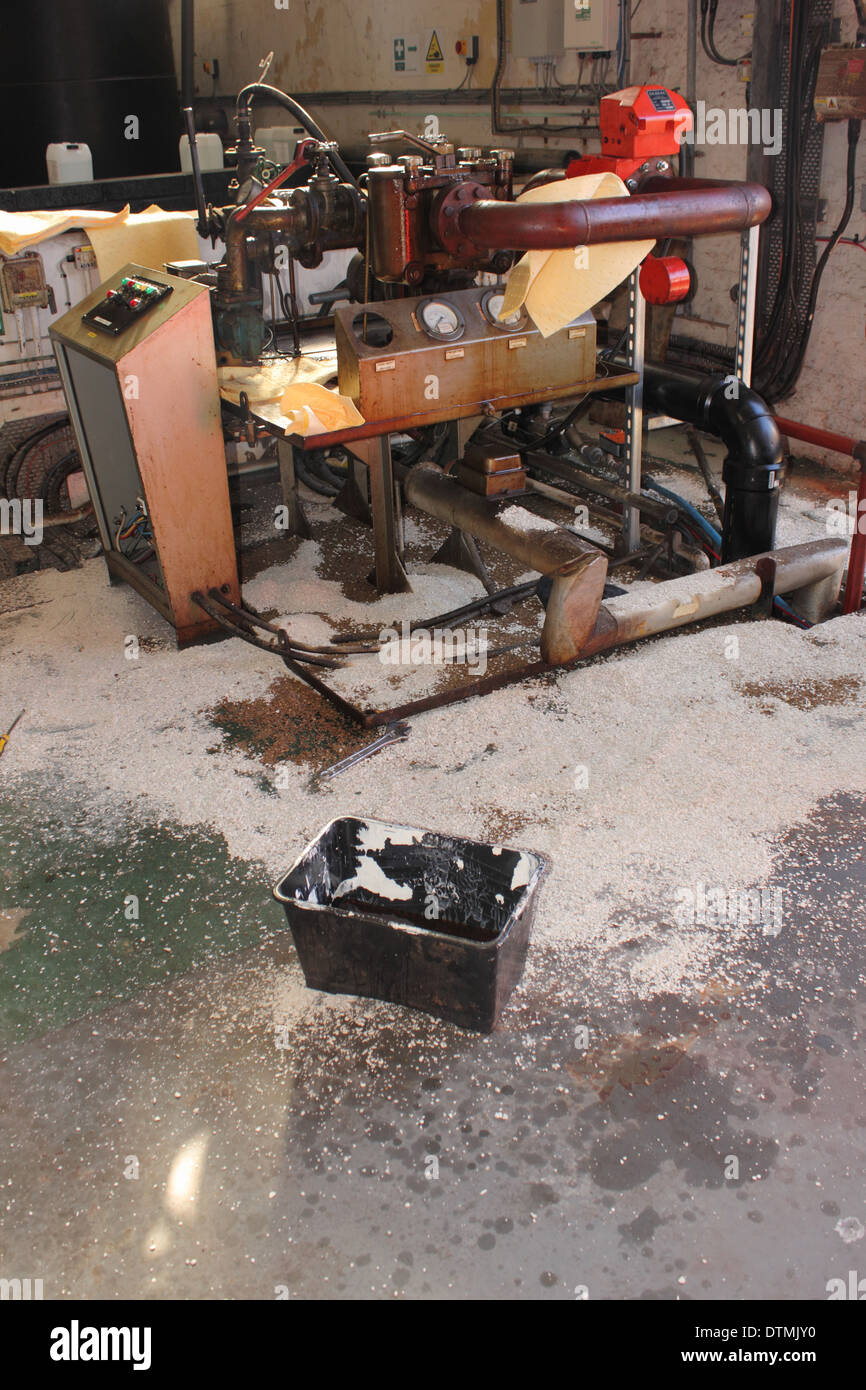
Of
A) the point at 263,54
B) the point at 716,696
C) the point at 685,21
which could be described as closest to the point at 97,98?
the point at 263,54

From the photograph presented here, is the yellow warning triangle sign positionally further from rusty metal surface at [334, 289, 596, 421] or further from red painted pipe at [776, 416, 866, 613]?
red painted pipe at [776, 416, 866, 613]

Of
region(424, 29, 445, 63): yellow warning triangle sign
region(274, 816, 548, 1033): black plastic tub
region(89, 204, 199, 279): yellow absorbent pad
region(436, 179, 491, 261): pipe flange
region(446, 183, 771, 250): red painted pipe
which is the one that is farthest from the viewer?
region(424, 29, 445, 63): yellow warning triangle sign

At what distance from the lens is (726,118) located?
4961 millimetres

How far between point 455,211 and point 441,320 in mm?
320

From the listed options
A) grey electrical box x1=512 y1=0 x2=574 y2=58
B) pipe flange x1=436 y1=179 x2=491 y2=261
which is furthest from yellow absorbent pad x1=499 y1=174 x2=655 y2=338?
grey electrical box x1=512 y1=0 x2=574 y2=58

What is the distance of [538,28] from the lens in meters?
5.57

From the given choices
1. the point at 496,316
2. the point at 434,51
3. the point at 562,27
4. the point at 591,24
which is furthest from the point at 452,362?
the point at 434,51

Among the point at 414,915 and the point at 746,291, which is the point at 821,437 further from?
the point at 414,915

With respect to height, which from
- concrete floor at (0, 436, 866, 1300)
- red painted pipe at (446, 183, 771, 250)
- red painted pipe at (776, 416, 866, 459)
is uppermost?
red painted pipe at (446, 183, 771, 250)

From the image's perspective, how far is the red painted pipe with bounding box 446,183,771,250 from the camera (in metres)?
2.62

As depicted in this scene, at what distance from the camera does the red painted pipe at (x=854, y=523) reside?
130 inches

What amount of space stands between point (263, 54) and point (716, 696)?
289 inches

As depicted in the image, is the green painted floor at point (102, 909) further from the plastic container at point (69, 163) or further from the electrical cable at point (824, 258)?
the electrical cable at point (824, 258)

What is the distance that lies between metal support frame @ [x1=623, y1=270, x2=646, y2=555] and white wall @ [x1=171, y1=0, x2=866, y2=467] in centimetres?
145
